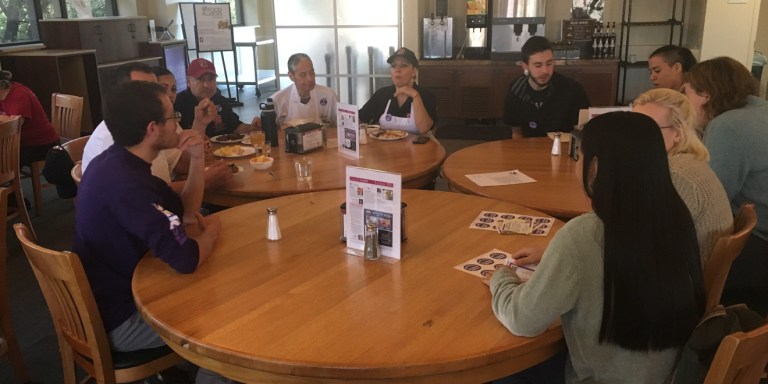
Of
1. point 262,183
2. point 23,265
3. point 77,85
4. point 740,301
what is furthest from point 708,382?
point 77,85

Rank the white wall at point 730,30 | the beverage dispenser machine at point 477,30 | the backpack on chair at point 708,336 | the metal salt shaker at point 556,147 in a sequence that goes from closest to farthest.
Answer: the backpack on chair at point 708,336 < the metal salt shaker at point 556,147 < the white wall at point 730,30 < the beverage dispenser machine at point 477,30

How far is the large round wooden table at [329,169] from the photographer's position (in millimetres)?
2668

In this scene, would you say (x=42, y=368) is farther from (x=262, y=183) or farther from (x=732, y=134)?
(x=732, y=134)

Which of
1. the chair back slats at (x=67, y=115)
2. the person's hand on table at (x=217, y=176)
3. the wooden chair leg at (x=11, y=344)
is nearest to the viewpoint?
the wooden chair leg at (x=11, y=344)

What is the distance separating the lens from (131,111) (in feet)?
6.36

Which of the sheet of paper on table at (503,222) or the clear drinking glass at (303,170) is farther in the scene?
the clear drinking glass at (303,170)

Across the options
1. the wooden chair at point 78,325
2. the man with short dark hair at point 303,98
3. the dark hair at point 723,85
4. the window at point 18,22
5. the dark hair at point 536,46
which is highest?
the window at point 18,22

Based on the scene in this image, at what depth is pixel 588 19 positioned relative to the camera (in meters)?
7.24

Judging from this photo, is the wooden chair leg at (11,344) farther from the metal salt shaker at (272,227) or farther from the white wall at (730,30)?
the white wall at (730,30)

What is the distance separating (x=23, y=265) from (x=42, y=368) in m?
1.36

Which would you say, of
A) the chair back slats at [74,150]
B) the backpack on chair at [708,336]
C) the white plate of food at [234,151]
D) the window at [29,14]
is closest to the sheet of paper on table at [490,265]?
the backpack on chair at [708,336]

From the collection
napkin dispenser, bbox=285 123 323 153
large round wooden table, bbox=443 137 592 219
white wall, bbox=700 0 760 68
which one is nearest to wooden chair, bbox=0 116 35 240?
napkin dispenser, bbox=285 123 323 153

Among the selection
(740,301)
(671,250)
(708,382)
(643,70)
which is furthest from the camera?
(643,70)

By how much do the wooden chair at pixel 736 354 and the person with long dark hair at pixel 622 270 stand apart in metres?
0.18
